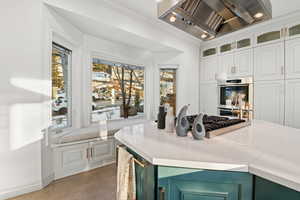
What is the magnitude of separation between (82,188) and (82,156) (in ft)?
1.81

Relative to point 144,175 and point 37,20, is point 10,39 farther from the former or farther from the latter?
point 144,175

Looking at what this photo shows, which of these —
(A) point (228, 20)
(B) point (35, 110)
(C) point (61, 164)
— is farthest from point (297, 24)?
(C) point (61, 164)

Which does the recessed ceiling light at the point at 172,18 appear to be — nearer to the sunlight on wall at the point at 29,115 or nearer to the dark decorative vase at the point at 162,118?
the dark decorative vase at the point at 162,118

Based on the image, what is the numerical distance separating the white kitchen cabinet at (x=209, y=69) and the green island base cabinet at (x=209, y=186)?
11.2ft

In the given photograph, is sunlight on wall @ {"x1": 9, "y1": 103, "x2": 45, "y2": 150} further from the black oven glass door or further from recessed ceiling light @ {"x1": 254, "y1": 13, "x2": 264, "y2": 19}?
the black oven glass door

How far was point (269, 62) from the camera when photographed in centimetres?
303

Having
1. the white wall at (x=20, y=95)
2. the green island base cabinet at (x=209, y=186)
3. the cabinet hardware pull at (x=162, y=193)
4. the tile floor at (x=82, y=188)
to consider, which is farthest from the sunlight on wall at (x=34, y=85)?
the cabinet hardware pull at (x=162, y=193)

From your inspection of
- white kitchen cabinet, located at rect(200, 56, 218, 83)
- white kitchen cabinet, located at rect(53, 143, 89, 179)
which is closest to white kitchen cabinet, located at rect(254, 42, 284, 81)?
white kitchen cabinet, located at rect(200, 56, 218, 83)

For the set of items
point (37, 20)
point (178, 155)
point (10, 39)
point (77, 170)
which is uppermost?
point (37, 20)

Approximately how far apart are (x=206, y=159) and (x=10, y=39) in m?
2.35

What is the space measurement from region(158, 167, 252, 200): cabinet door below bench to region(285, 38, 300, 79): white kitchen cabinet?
2.91 metres

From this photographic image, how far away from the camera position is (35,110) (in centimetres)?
194

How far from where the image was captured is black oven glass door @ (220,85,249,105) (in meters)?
3.35

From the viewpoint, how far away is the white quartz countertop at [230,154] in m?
0.73
